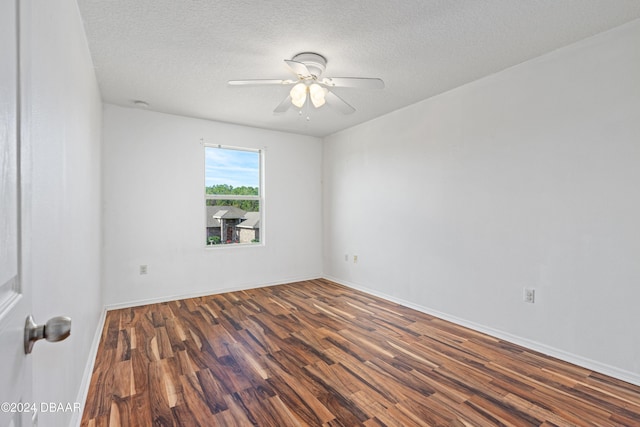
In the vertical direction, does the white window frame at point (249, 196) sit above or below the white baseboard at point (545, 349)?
above

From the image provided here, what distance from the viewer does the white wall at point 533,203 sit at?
7.27ft

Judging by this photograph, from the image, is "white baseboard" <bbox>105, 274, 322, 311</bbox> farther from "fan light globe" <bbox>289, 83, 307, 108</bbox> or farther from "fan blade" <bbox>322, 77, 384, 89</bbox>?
"fan blade" <bbox>322, 77, 384, 89</bbox>

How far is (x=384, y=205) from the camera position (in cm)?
417

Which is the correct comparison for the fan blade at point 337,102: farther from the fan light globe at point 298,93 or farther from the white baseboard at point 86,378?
the white baseboard at point 86,378

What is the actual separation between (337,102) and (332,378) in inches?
86.5

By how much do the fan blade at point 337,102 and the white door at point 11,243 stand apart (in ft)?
7.45

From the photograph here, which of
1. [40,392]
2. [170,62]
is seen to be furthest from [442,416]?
[170,62]

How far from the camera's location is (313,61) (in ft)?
8.36

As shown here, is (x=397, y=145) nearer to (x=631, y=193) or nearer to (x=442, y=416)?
(x=631, y=193)

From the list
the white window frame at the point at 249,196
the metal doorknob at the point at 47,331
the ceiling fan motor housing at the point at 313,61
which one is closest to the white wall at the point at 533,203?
the ceiling fan motor housing at the point at 313,61

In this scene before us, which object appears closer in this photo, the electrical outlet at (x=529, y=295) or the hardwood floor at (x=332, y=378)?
the hardwood floor at (x=332, y=378)

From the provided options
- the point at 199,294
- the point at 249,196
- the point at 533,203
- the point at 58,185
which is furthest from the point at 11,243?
the point at 249,196

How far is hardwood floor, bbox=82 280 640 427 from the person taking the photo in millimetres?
1805

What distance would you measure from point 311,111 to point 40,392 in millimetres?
3593
